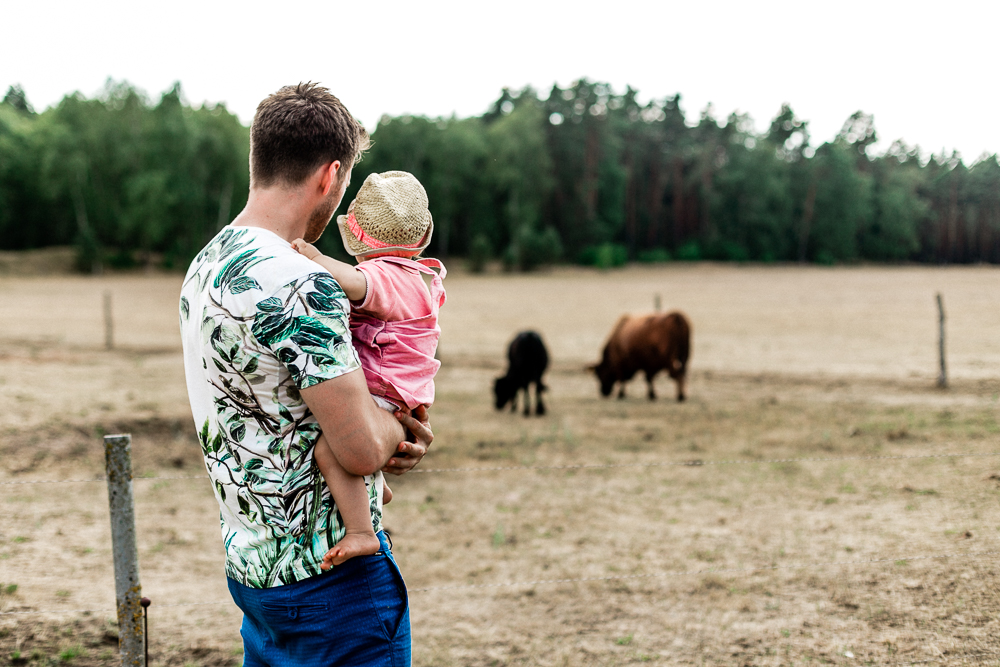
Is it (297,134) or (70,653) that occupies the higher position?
(297,134)

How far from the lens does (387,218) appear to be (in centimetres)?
180

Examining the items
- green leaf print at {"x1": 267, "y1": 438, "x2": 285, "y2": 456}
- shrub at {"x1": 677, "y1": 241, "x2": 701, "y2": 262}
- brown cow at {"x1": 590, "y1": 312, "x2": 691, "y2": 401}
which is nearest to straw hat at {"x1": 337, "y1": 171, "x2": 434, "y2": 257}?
green leaf print at {"x1": 267, "y1": 438, "x2": 285, "y2": 456}

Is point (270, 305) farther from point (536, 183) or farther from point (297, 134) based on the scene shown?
point (536, 183)

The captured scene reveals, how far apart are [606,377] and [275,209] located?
12090 mm

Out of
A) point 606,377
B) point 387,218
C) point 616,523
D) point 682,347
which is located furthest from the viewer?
point 606,377

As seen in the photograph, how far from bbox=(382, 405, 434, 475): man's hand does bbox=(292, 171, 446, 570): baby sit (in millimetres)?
28

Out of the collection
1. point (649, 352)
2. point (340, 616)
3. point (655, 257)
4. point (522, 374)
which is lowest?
point (522, 374)

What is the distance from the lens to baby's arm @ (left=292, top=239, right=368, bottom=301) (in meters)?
1.60

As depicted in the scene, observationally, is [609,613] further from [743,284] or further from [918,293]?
[743,284]

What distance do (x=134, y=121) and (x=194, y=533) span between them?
169 ft

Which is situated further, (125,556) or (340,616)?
(125,556)

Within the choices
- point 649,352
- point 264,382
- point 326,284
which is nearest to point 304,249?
point 326,284

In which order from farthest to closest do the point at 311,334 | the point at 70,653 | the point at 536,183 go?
the point at 536,183 < the point at 70,653 < the point at 311,334

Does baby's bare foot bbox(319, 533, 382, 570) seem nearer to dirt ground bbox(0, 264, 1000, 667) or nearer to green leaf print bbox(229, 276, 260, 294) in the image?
green leaf print bbox(229, 276, 260, 294)
